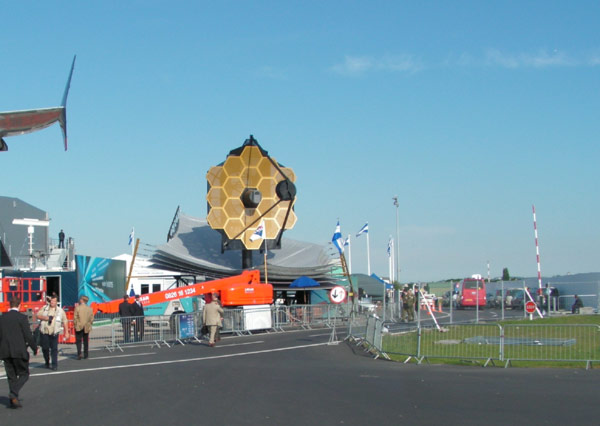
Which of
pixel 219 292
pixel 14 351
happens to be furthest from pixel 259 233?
pixel 14 351

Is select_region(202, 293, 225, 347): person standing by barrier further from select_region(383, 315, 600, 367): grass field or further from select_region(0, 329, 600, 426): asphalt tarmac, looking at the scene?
select_region(383, 315, 600, 367): grass field

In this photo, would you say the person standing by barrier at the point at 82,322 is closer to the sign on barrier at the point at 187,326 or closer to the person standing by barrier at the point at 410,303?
the sign on barrier at the point at 187,326

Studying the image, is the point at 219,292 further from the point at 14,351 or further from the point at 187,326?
the point at 14,351

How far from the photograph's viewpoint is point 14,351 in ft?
34.9

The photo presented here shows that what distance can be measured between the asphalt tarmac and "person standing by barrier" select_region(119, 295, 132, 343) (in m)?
4.72

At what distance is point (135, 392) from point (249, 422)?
12.1ft

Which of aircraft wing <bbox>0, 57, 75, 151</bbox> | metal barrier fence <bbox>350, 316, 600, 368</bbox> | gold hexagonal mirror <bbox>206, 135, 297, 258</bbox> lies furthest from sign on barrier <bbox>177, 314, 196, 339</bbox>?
gold hexagonal mirror <bbox>206, 135, 297, 258</bbox>

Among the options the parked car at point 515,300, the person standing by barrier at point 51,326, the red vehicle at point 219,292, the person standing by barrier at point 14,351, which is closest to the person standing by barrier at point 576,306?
the parked car at point 515,300

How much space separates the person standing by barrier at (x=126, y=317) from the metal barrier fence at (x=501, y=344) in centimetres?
768

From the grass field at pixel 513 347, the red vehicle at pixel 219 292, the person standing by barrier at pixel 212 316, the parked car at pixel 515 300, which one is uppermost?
the red vehicle at pixel 219 292

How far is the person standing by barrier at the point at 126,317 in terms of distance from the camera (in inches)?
A: 868

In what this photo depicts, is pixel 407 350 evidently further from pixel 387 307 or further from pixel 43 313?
pixel 387 307

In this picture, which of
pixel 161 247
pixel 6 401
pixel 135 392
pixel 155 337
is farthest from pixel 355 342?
pixel 161 247

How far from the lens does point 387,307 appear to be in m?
35.2
